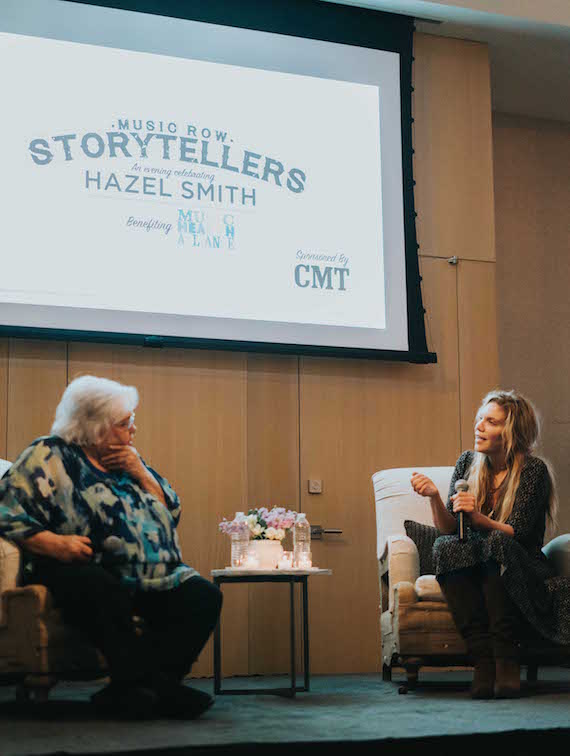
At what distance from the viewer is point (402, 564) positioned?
3.78 m

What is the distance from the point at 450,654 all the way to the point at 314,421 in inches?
62.4

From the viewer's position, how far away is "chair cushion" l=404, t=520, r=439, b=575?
13.1ft

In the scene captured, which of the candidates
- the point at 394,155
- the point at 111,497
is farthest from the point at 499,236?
the point at 111,497

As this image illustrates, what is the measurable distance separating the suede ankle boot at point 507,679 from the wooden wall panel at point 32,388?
7.15ft

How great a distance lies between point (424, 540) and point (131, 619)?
5.00 feet

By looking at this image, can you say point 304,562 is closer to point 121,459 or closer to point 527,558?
point 527,558

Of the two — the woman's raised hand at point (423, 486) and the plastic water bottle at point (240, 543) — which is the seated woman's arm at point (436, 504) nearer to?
the woman's raised hand at point (423, 486)

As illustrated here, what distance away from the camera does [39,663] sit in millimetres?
2889


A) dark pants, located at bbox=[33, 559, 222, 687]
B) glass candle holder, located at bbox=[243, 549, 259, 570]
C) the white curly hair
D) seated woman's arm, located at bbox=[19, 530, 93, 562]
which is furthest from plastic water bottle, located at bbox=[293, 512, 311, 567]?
seated woman's arm, located at bbox=[19, 530, 93, 562]

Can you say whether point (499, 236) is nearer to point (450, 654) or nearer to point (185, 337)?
point (185, 337)

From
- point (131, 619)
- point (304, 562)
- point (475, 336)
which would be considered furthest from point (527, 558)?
point (475, 336)

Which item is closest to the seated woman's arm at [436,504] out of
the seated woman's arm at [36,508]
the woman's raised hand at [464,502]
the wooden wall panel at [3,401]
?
the woman's raised hand at [464,502]

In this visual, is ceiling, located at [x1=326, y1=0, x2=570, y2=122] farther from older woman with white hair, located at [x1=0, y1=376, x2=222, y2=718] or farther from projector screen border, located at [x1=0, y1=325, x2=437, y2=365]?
older woman with white hair, located at [x1=0, y1=376, x2=222, y2=718]

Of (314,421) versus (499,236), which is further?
(499,236)
